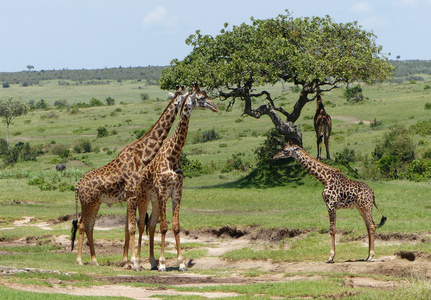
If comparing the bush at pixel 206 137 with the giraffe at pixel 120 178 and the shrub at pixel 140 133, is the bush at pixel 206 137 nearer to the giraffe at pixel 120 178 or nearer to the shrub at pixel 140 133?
the shrub at pixel 140 133

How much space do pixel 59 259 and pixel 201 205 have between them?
351 inches

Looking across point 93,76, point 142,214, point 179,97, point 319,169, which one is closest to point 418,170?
point 319,169

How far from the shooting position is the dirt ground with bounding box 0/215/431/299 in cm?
1226

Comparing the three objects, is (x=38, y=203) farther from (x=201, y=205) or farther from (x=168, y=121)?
(x=168, y=121)

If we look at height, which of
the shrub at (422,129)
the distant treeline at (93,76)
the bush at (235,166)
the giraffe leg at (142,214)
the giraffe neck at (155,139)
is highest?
the distant treeline at (93,76)

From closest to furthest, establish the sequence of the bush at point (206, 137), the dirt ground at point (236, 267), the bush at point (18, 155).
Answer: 1. the dirt ground at point (236, 267)
2. the bush at point (18, 155)
3. the bush at point (206, 137)

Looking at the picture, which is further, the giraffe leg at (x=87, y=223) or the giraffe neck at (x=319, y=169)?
the giraffe leg at (x=87, y=223)

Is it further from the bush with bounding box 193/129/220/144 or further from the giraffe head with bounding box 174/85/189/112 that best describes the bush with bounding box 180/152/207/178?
the giraffe head with bounding box 174/85/189/112

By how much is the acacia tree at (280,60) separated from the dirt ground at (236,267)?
9.86 meters

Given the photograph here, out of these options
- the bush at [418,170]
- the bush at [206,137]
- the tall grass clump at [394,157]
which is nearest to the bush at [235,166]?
the tall grass clump at [394,157]

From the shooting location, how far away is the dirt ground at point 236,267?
40.2 ft

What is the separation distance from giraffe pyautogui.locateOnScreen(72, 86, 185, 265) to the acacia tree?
11.8 m

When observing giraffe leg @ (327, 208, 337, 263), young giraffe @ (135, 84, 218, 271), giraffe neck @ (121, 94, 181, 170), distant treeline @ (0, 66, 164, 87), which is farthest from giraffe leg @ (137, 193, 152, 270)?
distant treeline @ (0, 66, 164, 87)

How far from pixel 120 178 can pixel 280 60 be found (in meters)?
14.7
